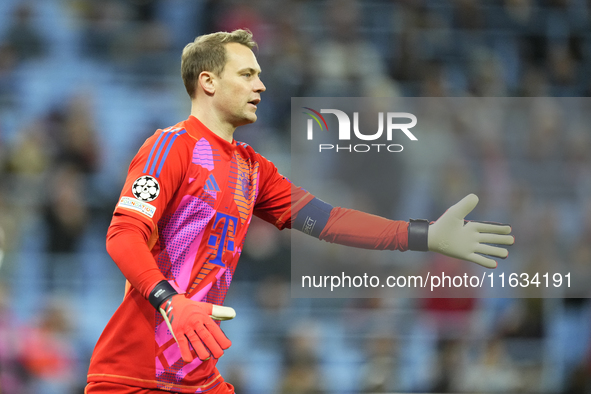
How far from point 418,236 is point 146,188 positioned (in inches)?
58.6

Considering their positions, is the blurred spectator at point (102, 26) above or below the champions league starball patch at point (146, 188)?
above

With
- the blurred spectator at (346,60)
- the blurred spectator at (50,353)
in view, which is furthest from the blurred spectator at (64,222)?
the blurred spectator at (346,60)

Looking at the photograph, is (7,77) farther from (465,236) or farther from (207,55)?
(465,236)

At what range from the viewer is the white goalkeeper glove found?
3.53 m

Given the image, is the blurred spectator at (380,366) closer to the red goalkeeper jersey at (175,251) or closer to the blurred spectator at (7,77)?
the red goalkeeper jersey at (175,251)

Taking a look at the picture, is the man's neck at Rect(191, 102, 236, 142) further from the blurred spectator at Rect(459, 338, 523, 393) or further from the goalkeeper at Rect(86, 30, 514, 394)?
the blurred spectator at Rect(459, 338, 523, 393)

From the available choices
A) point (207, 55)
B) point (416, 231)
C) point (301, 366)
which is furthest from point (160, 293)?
point (301, 366)

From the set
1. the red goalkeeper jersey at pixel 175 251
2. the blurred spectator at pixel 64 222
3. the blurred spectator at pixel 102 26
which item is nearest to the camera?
the red goalkeeper jersey at pixel 175 251

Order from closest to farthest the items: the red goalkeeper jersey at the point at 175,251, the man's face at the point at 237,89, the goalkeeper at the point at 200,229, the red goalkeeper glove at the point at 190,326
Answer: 1. the red goalkeeper glove at the point at 190,326
2. the goalkeeper at the point at 200,229
3. the red goalkeeper jersey at the point at 175,251
4. the man's face at the point at 237,89

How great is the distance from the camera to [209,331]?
262 cm

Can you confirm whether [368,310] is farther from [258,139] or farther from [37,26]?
[37,26]

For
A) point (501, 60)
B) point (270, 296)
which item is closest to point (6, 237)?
point (270, 296)

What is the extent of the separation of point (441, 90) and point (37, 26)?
521 centimetres

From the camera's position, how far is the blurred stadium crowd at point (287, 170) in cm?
729
